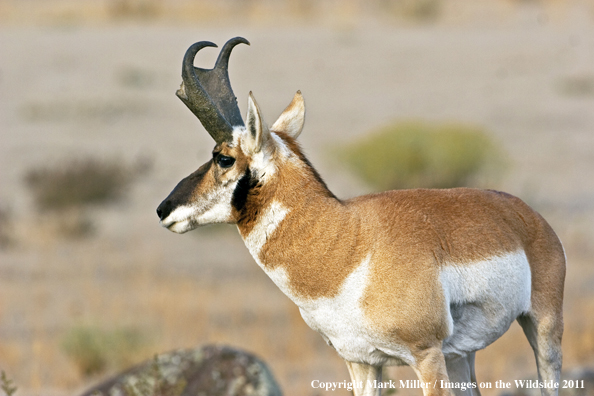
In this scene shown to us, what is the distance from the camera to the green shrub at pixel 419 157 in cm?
2409

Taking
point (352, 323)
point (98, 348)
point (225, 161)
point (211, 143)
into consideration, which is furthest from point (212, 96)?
point (211, 143)

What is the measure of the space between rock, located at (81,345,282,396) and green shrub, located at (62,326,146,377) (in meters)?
5.49

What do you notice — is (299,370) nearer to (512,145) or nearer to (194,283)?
(194,283)

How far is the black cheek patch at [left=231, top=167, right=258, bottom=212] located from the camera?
5.52 m

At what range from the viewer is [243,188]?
5.53m

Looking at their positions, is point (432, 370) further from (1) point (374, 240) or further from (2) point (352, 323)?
(1) point (374, 240)

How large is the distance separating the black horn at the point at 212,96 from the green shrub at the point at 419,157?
59.6 ft

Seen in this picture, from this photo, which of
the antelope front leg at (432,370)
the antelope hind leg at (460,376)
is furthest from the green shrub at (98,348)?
the antelope front leg at (432,370)

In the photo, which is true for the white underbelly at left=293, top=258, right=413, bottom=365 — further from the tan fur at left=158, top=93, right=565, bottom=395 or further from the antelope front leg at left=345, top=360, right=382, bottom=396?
the antelope front leg at left=345, top=360, right=382, bottom=396

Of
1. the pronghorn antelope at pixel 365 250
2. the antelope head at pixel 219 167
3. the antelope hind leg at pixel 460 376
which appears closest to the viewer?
the pronghorn antelope at pixel 365 250

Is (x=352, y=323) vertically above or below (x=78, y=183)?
above

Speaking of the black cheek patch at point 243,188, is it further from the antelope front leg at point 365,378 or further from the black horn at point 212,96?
the antelope front leg at point 365,378

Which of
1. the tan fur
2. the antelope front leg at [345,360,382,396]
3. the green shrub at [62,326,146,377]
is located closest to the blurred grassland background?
the green shrub at [62,326,146,377]

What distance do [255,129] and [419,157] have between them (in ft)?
63.4
